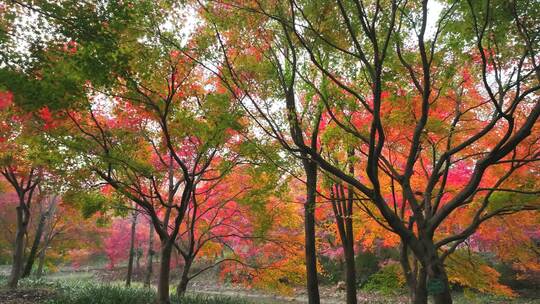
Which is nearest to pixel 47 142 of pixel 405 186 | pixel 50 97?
pixel 50 97

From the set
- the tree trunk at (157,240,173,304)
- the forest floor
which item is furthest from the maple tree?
the forest floor

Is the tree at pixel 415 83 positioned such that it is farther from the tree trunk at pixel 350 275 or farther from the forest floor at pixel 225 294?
the forest floor at pixel 225 294

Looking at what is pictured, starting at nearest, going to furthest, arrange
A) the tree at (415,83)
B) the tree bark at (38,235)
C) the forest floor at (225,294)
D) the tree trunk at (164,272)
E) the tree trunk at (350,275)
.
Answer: the tree at (415,83) → the tree trunk at (164,272) → the forest floor at (225,294) → the tree trunk at (350,275) → the tree bark at (38,235)

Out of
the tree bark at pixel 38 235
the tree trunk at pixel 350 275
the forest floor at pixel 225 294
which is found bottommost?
the forest floor at pixel 225 294

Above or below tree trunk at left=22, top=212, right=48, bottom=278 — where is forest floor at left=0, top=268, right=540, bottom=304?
below

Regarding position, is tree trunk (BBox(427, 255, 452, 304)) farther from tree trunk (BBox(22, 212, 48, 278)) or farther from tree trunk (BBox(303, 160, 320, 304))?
tree trunk (BBox(22, 212, 48, 278))

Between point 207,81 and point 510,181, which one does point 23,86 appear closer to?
point 207,81

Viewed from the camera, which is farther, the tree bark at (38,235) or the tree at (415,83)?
the tree bark at (38,235)

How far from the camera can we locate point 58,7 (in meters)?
5.47

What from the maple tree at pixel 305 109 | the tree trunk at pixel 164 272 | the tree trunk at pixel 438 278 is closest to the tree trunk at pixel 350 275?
the maple tree at pixel 305 109

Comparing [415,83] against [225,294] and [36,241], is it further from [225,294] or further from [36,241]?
[225,294]

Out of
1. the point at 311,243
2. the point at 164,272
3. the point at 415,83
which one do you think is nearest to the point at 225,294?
the point at 164,272

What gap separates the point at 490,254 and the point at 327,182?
20385mm

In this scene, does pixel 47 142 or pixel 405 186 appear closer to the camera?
pixel 405 186
